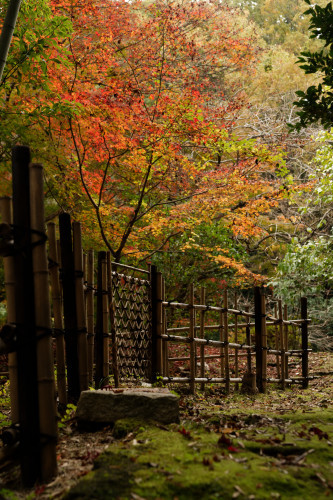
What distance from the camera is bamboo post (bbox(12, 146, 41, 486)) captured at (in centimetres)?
308

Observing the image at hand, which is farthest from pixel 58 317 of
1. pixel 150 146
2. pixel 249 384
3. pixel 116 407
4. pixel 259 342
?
pixel 150 146

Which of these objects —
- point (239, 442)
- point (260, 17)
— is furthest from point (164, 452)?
point (260, 17)

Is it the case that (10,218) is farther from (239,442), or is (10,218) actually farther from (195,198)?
(195,198)

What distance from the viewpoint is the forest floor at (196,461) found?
2623mm

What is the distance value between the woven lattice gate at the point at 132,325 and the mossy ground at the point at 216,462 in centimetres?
218

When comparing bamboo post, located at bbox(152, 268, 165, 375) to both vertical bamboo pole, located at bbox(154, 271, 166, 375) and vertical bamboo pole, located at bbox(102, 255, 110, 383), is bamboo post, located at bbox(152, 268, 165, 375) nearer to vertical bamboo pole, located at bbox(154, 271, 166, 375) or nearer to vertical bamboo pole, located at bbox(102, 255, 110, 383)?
vertical bamboo pole, located at bbox(154, 271, 166, 375)

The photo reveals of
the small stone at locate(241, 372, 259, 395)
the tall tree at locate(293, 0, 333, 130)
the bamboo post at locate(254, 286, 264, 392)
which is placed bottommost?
the small stone at locate(241, 372, 259, 395)

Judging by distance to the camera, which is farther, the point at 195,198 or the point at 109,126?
the point at 195,198

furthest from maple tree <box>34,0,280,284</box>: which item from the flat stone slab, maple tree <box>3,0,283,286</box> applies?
the flat stone slab

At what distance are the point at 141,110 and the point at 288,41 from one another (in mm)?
14627

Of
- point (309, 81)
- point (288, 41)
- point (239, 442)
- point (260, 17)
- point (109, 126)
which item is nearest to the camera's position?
point (239, 442)

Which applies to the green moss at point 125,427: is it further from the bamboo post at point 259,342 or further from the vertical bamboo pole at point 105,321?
the bamboo post at point 259,342

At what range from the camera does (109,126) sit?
328 inches

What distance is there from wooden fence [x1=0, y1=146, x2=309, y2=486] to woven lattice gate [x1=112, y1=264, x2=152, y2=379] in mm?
15
